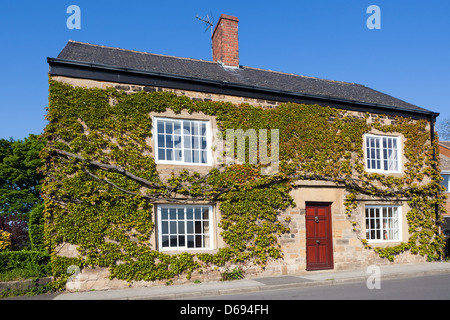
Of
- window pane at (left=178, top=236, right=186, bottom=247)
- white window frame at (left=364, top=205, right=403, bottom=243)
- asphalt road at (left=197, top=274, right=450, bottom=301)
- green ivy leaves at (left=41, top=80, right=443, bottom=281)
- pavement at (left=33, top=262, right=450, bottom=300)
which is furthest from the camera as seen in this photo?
white window frame at (left=364, top=205, right=403, bottom=243)

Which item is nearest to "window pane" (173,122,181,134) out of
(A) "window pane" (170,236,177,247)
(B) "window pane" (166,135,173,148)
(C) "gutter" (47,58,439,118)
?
(B) "window pane" (166,135,173,148)

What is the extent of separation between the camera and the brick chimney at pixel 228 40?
15.5 metres

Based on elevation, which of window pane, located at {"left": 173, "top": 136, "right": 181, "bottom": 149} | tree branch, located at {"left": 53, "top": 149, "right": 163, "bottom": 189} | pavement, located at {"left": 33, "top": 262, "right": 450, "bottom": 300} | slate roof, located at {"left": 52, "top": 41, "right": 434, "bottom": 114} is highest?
slate roof, located at {"left": 52, "top": 41, "right": 434, "bottom": 114}

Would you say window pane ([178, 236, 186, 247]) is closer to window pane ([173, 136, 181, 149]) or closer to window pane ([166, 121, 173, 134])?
window pane ([173, 136, 181, 149])

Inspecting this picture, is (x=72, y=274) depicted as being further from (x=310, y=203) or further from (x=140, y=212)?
(x=310, y=203)

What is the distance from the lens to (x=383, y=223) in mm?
14219

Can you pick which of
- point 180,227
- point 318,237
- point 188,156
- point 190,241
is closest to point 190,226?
point 180,227

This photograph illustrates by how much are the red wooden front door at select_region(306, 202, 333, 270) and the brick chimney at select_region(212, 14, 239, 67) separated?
6.53m

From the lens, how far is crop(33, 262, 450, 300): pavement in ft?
30.1

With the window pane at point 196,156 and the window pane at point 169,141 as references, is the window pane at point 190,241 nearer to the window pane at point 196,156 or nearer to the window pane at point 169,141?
the window pane at point 196,156

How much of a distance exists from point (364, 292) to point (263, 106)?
6.43 m

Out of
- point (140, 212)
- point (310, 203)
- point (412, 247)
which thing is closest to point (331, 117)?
point (310, 203)

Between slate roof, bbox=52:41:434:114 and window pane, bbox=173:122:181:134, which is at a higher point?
slate roof, bbox=52:41:434:114

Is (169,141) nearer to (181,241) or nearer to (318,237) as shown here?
(181,241)
